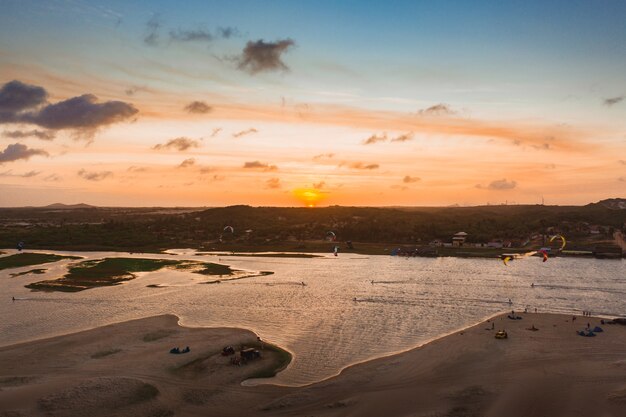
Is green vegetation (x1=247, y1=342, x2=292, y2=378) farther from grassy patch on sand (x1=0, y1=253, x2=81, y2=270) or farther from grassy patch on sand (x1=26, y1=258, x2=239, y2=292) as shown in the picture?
grassy patch on sand (x1=0, y1=253, x2=81, y2=270)

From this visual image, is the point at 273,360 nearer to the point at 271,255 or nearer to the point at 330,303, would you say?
the point at 330,303

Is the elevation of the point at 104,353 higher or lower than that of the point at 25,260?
lower

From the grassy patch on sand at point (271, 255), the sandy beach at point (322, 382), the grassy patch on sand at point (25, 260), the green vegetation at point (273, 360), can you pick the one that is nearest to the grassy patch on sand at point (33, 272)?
the grassy patch on sand at point (25, 260)

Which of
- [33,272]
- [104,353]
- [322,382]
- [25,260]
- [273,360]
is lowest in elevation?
[104,353]

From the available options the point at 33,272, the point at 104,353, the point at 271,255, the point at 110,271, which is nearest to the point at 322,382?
the point at 104,353

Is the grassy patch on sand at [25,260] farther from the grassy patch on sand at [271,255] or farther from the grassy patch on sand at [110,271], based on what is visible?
the grassy patch on sand at [271,255]

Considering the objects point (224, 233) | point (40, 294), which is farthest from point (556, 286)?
point (224, 233)

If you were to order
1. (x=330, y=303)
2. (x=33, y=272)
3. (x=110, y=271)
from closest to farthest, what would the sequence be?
(x=330, y=303) < (x=33, y=272) < (x=110, y=271)

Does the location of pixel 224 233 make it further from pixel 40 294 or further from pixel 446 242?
pixel 40 294
